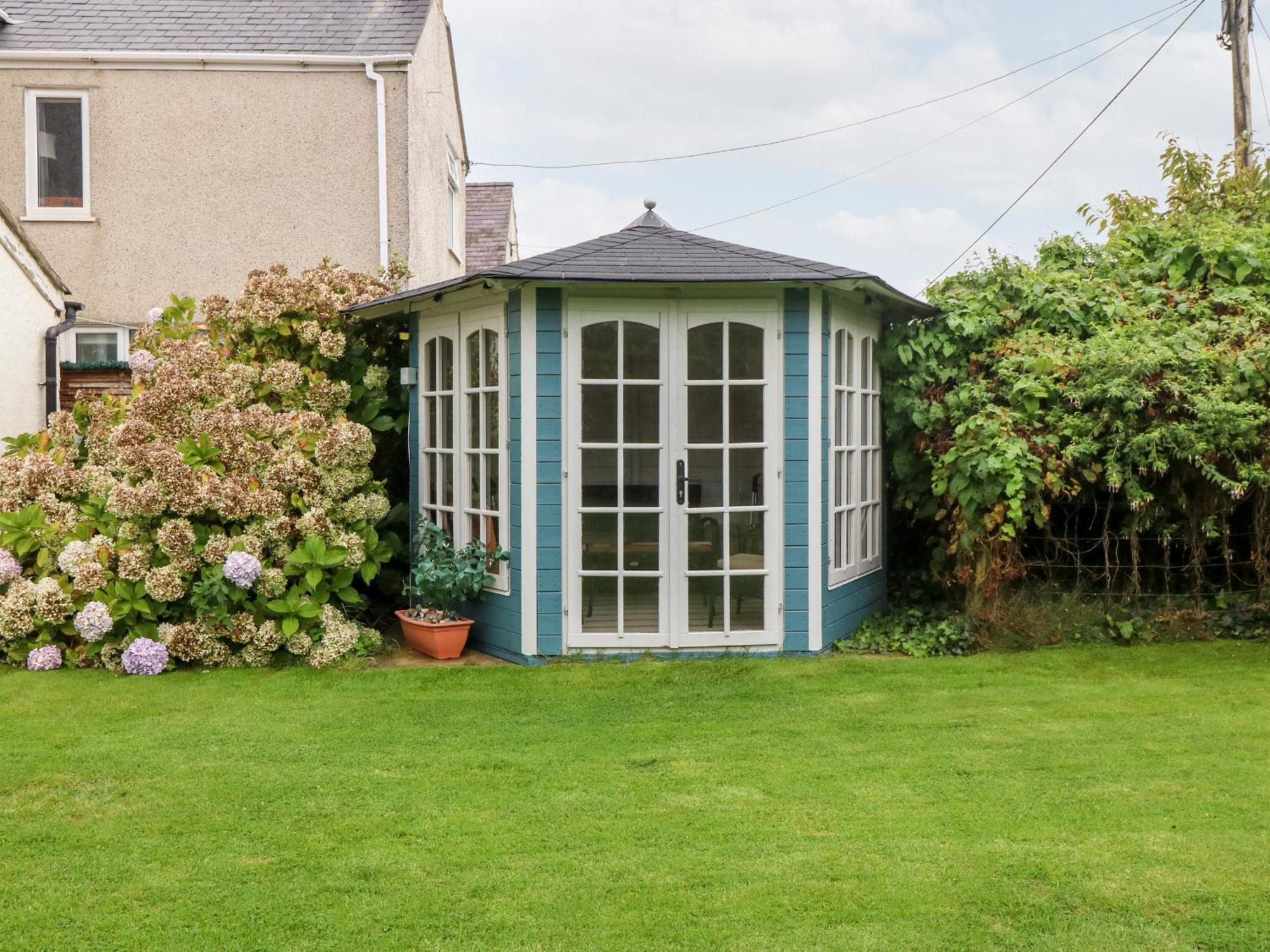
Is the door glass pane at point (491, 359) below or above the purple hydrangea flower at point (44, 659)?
above

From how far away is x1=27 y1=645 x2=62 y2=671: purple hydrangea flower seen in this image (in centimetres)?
738

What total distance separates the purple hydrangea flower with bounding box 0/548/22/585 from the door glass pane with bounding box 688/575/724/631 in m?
4.44

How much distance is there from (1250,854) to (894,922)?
1.45 metres

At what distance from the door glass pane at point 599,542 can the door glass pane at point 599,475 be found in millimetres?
91

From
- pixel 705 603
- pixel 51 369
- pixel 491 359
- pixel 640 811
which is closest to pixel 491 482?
pixel 491 359

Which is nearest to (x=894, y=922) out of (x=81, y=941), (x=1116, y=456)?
(x=81, y=941)

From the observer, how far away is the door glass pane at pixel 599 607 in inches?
298

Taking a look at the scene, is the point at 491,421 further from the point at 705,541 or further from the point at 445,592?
the point at 705,541

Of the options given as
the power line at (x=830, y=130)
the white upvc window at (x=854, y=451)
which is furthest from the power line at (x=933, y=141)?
the white upvc window at (x=854, y=451)

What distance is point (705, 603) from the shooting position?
7.62 m

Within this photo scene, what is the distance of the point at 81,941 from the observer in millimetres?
3393

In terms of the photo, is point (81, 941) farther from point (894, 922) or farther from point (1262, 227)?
point (1262, 227)

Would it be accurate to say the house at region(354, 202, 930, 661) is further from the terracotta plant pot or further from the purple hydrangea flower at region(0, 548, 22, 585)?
the purple hydrangea flower at region(0, 548, 22, 585)

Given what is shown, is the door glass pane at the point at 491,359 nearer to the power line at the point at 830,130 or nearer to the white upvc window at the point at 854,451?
the white upvc window at the point at 854,451
